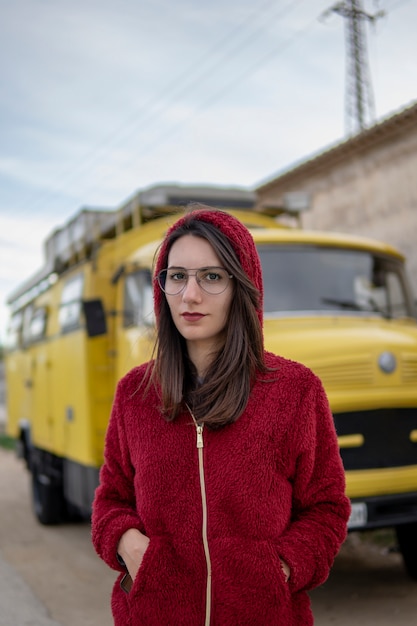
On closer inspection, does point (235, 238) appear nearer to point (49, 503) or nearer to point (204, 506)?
point (204, 506)

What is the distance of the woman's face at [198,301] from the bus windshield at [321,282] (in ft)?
12.1

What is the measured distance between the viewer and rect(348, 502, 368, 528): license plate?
475 cm

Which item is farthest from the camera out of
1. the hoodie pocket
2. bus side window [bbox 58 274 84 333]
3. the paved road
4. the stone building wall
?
the stone building wall

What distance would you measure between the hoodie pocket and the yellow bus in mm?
1309

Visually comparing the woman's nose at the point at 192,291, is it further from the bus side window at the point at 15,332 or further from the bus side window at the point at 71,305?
the bus side window at the point at 15,332

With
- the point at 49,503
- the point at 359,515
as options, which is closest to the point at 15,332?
the point at 49,503

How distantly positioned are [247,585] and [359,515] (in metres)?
3.11

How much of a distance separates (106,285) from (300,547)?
5621mm

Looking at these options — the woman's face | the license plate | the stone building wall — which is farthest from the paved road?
the stone building wall

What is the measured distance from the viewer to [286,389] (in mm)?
1956

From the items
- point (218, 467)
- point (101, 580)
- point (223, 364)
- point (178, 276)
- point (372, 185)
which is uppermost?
point (372, 185)

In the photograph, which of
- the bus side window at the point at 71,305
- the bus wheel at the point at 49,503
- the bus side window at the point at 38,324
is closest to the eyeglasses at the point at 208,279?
the bus side window at the point at 71,305

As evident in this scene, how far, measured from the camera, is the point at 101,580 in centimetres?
635

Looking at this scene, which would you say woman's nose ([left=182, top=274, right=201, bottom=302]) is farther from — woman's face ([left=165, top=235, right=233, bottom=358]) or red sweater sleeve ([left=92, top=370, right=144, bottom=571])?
red sweater sleeve ([left=92, top=370, right=144, bottom=571])
